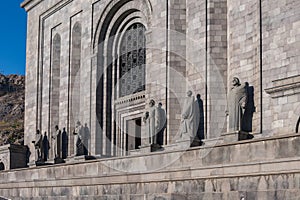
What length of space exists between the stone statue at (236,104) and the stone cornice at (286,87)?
2333 millimetres

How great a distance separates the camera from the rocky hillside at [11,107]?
56781mm

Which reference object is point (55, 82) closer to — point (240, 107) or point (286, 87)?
Result: point (240, 107)

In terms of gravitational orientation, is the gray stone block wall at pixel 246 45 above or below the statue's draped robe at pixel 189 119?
above

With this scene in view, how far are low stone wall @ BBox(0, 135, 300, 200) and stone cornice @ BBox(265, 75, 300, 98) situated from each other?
1988 millimetres

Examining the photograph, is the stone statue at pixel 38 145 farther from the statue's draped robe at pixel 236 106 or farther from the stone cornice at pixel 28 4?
the statue's draped robe at pixel 236 106

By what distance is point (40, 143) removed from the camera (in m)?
30.1

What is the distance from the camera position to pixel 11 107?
6938cm

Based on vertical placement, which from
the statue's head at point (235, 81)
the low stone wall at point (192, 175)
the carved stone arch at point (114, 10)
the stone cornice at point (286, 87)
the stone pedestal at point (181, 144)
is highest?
the carved stone arch at point (114, 10)

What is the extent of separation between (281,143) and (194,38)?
8.47m

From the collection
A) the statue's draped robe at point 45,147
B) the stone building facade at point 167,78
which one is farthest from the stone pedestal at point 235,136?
the statue's draped robe at point 45,147

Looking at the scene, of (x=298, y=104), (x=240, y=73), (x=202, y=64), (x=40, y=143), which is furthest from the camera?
(x=40, y=143)

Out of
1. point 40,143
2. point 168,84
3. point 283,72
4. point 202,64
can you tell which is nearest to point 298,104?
point 283,72

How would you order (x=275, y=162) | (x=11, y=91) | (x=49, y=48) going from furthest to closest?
(x=11, y=91) → (x=49, y=48) → (x=275, y=162)

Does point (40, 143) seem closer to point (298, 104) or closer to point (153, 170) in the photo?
point (153, 170)
